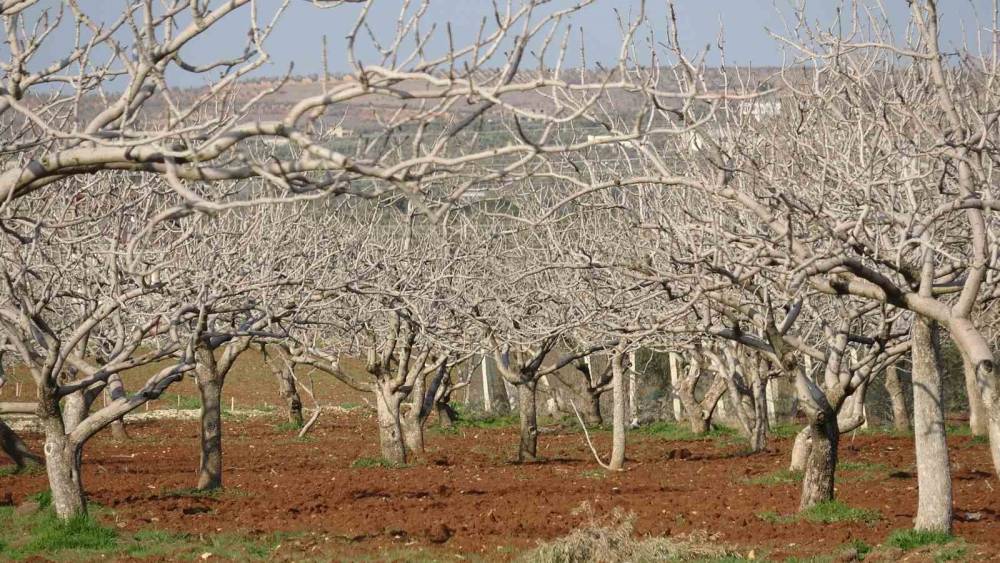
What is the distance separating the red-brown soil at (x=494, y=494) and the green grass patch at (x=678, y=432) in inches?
62.9

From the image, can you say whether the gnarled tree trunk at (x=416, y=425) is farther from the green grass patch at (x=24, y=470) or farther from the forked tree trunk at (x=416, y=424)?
the green grass patch at (x=24, y=470)

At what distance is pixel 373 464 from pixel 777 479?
8.16 m

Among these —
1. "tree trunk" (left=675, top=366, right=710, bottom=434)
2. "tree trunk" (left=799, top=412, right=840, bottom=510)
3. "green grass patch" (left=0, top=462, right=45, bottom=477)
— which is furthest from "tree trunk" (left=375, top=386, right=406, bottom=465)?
"tree trunk" (left=675, top=366, right=710, bottom=434)

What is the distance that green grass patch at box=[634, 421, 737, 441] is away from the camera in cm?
2903

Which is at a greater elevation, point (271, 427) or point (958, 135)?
point (958, 135)

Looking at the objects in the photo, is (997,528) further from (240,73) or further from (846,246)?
(240,73)

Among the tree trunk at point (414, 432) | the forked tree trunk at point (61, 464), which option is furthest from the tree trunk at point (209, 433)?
the tree trunk at point (414, 432)

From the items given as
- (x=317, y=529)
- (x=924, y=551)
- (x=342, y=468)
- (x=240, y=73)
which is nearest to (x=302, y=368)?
(x=342, y=468)

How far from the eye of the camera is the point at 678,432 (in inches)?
1207

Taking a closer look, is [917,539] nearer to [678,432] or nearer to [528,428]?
[528,428]

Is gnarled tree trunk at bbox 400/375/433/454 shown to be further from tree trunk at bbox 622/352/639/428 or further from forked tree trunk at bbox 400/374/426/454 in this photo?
tree trunk at bbox 622/352/639/428

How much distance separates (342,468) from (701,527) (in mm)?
10487

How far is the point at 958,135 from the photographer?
8.40 metres

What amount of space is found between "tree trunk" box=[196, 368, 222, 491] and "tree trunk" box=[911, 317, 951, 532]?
396 inches
